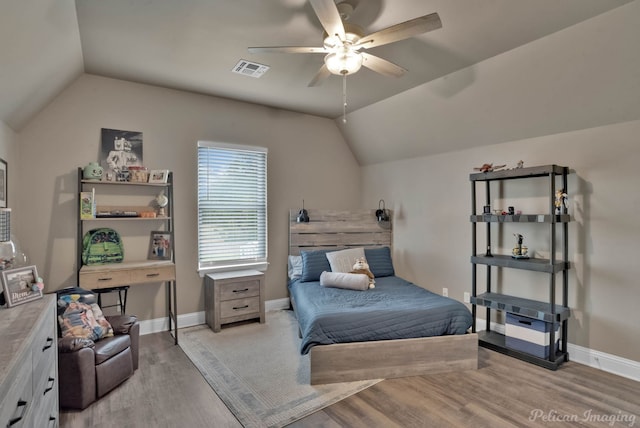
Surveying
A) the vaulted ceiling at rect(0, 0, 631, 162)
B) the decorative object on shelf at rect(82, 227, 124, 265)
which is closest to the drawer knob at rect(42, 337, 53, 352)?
the vaulted ceiling at rect(0, 0, 631, 162)

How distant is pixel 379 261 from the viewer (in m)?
4.27

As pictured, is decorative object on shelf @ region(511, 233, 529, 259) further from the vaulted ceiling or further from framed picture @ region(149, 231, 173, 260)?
framed picture @ region(149, 231, 173, 260)

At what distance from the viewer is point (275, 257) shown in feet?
14.8

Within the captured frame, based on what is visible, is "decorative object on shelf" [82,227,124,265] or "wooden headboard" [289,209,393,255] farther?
"wooden headboard" [289,209,393,255]

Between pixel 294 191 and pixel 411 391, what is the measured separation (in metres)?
2.83

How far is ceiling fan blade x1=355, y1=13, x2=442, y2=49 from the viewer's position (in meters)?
1.85

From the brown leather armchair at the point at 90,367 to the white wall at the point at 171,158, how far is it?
939 mm

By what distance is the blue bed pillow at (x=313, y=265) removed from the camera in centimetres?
402

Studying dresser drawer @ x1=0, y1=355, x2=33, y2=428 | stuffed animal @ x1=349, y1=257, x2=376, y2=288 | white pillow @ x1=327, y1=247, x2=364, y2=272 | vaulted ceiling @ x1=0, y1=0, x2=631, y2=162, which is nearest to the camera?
dresser drawer @ x1=0, y1=355, x2=33, y2=428

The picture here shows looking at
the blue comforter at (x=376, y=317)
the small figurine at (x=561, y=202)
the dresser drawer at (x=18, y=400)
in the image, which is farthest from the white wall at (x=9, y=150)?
the small figurine at (x=561, y=202)

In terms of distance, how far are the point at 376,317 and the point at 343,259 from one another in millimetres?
1358

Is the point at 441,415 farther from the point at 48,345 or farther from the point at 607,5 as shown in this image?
the point at 607,5

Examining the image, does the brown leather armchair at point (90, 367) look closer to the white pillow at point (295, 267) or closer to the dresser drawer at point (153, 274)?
the dresser drawer at point (153, 274)

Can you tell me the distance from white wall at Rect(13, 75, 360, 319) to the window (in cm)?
11
